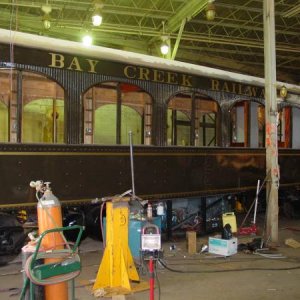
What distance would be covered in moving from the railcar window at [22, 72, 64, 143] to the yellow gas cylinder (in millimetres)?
2707

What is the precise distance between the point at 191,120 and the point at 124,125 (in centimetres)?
153

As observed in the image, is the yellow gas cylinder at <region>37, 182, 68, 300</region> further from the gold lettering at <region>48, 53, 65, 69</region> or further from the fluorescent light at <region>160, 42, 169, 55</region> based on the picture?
the fluorescent light at <region>160, 42, 169, 55</region>

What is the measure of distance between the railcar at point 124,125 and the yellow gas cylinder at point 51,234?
1.92m

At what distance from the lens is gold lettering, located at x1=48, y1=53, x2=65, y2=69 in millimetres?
6023

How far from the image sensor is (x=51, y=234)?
3740 millimetres

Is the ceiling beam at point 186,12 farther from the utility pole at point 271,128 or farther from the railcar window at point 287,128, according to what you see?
the utility pole at point 271,128

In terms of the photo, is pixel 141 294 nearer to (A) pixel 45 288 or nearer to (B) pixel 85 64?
(A) pixel 45 288

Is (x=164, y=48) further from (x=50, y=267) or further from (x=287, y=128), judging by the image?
(x=50, y=267)

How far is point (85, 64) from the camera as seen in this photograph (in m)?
6.39

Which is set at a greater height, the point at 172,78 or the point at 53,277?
the point at 172,78

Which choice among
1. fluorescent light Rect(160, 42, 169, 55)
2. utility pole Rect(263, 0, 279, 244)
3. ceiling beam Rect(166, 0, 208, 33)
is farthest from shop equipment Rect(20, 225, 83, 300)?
fluorescent light Rect(160, 42, 169, 55)

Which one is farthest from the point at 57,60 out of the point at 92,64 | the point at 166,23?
the point at 166,23

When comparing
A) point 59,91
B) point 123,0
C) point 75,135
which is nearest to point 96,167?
point 75,135

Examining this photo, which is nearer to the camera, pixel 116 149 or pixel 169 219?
pixel 116 149
